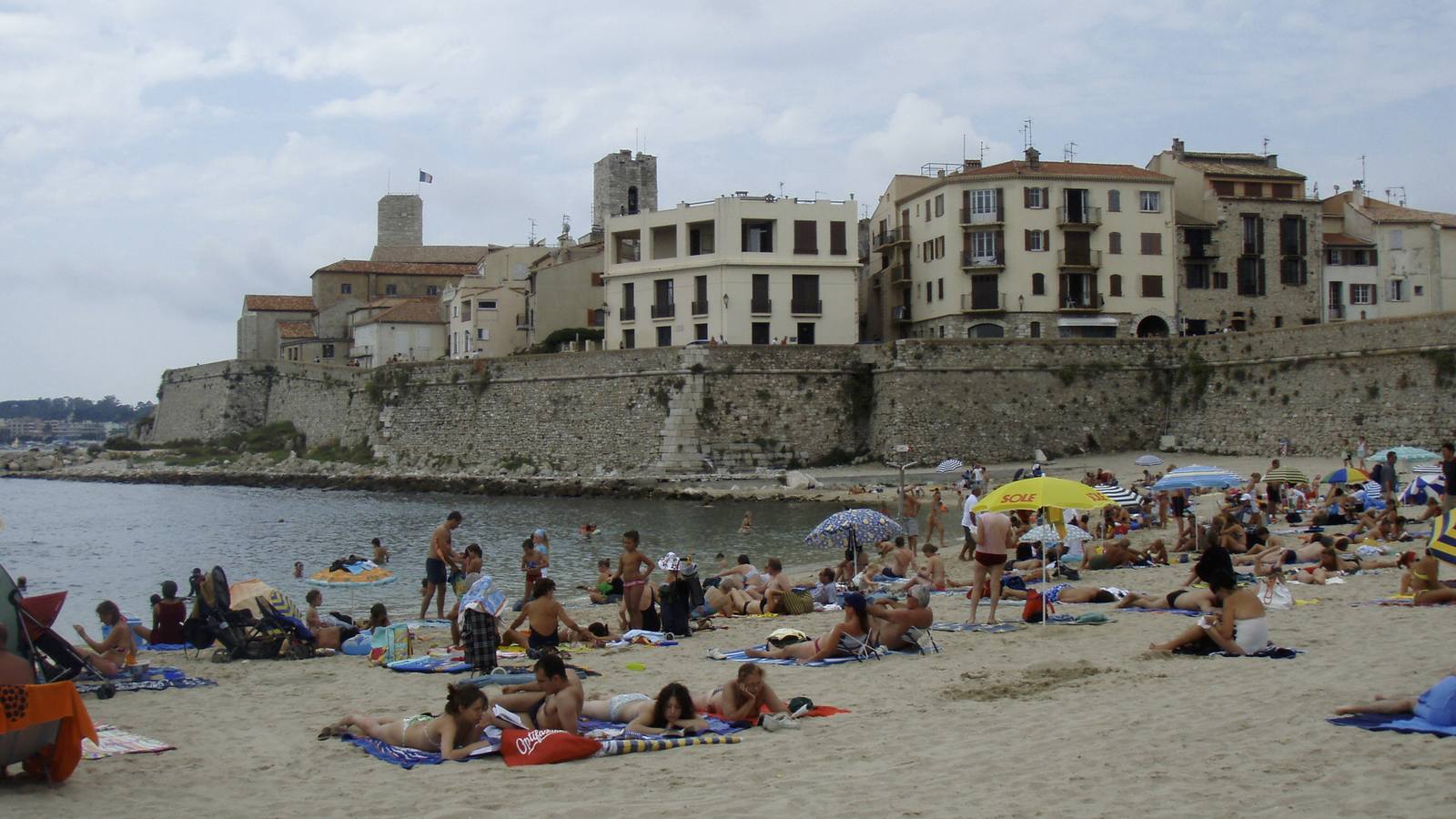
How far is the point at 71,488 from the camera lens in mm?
56719

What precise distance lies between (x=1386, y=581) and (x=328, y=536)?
25.2 meters

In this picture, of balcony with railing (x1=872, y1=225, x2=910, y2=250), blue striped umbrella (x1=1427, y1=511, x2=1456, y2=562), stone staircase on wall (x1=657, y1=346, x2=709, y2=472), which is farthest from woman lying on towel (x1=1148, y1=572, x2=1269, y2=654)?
balcony with railing (x1=872, y1=225, x2=910, y2=250)

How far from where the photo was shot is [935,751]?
7223 mm

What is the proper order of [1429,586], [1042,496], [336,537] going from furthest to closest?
[336,537] → [1042,496] → [1429,586]

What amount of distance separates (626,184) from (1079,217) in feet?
94.9

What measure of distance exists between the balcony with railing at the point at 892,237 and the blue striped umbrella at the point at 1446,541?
123ft

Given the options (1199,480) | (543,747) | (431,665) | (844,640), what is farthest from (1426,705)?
(1199,480)

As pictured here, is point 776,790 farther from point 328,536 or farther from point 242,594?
point 328,536

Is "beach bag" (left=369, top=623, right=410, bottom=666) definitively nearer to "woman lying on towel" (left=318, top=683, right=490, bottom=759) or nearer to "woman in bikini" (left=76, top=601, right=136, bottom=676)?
"woman in bikini" (left=76, top=601, right=136, bottom=676)

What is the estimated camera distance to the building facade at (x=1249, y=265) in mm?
44688

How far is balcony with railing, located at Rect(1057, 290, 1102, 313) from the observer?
4325 cm

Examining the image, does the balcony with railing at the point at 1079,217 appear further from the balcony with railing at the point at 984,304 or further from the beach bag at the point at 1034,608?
the beach bag at the point at 1034,608

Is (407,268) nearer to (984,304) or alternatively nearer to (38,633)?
(984,304)

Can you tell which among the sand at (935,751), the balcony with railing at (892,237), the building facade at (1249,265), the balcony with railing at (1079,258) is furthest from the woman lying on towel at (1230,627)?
the balcony with railing at (892,237)
